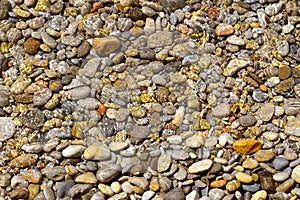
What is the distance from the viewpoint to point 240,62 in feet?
5.40

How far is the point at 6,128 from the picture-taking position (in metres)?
1.56

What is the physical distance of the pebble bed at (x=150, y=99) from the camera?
1.48 m

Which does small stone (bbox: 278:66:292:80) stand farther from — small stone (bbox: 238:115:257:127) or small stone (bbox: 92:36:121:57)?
small stone (bbox: 92:36:121:57)

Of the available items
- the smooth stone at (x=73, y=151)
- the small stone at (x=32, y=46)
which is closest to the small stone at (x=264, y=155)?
the smooth stone at (x=73, y=151)

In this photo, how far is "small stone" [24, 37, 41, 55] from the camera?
1.69 meters

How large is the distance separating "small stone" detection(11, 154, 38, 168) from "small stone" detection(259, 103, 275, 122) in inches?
25.6

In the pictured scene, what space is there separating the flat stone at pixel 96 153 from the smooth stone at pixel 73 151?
0.01 m

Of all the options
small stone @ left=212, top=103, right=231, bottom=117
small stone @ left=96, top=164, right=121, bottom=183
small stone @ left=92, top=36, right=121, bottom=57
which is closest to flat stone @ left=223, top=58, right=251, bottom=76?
small stone @ left=212, top=103, right=231, bottom=117

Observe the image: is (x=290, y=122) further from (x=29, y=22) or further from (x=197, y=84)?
(x=29, y=22)

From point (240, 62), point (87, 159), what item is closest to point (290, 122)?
point (240, 62)

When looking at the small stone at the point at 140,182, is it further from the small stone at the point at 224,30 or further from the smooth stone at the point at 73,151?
the small stone at the point at 224,30

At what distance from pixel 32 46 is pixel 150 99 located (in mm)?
415

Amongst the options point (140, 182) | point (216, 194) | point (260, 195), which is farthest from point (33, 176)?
point (260, 195)

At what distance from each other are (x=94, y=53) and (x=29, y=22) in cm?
25
